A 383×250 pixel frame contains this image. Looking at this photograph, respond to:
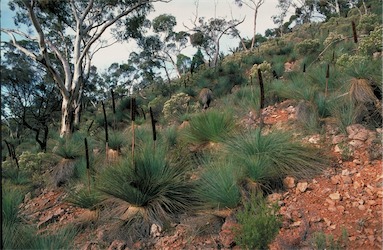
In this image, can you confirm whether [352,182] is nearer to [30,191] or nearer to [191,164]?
[191,164]

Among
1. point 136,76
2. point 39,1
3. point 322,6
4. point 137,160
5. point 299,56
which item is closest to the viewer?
point 137,160

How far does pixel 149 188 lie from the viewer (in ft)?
15.8

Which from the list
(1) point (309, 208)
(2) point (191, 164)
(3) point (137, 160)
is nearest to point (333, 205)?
(1) point (309, 208)

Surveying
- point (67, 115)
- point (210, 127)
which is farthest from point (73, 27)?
point (210, 127)

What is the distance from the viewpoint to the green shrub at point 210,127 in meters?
6.22

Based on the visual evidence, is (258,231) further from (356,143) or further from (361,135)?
(361,135)

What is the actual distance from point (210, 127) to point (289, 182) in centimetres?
209

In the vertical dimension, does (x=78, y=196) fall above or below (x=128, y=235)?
above

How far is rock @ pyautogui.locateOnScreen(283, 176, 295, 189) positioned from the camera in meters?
4.57

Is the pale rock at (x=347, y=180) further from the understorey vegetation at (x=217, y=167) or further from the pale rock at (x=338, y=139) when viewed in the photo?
the pale rock at (x=338, y=139)

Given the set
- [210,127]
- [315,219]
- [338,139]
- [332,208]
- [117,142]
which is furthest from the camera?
[117,142]

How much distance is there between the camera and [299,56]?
14219 mm

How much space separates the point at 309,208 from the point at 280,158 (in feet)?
2.93

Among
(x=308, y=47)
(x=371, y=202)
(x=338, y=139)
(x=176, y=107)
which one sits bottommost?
(x=371, y=202)
